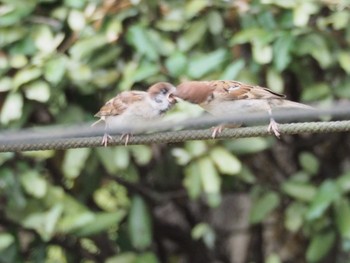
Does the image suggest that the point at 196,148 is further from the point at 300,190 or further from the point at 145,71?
the point at 300,190

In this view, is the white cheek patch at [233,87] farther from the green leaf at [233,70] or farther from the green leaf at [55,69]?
the green leaf at [55,69]

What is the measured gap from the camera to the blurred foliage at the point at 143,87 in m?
4.51

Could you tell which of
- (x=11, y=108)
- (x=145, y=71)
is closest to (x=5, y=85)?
(x=11, y=108)

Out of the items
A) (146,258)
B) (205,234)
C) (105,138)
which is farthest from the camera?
(205,234)

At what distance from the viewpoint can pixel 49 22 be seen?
15.3 ft

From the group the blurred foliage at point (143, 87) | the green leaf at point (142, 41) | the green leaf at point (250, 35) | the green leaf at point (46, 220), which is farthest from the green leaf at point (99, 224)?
the green leaf at point (250, 35)

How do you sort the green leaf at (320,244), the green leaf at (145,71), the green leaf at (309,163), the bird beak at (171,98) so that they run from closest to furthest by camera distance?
the bird beak at (171,98) < the green leaf at (145,71) < the green leaf at (320,244) < the green leaf at (309,163)

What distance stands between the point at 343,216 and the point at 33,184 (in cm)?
147

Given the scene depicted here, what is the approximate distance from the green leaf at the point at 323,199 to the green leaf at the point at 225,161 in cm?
40

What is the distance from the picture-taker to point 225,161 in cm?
453

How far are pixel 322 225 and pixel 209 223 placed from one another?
2.73 feet

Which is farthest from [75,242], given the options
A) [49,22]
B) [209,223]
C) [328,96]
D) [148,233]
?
[328,96]

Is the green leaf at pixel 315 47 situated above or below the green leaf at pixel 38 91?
above

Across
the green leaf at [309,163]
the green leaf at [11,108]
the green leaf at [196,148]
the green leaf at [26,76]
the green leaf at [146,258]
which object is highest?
the green leaf at [26,76]
